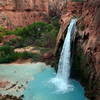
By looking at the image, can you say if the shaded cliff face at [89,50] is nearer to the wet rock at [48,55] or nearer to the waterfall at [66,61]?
the waterfall at [66,61]

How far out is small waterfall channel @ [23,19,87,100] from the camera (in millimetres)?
15038

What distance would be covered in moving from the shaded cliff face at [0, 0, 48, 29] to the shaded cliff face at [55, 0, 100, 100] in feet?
69.6

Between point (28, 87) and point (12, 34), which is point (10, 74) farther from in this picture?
point (12, 34)

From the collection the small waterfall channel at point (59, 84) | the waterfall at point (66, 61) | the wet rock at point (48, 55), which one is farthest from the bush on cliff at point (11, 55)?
the waterfall at point (66, 61)

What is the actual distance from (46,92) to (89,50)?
3606mm

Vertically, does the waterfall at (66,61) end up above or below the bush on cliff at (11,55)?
above

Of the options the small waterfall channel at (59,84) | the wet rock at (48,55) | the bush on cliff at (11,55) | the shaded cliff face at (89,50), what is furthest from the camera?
the wet rock at (48,55)

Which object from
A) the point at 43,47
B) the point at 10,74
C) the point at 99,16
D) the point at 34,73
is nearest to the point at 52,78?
the point at 34,73

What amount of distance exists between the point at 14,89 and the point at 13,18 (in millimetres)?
24533

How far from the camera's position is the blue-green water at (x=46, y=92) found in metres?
14.8

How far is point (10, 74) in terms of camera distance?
65.1 ft

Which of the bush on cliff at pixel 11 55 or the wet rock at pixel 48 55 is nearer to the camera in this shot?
the bush on cliff at pixel 11 55

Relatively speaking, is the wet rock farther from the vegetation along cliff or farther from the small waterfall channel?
the small waterfall channel

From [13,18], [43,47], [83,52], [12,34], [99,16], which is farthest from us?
[13,18]
